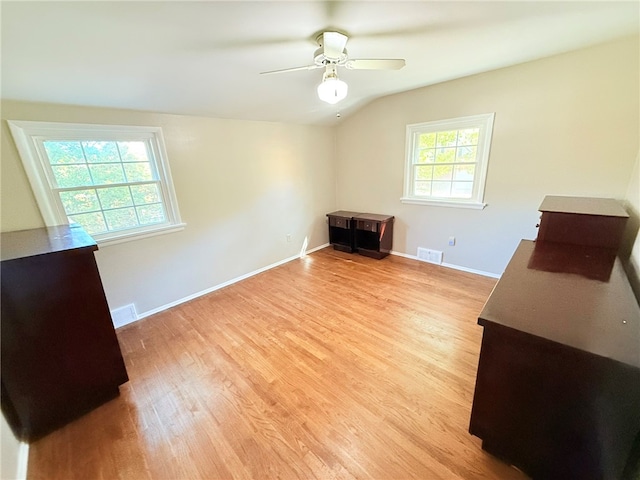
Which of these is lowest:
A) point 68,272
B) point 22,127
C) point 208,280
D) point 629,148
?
point 208,280

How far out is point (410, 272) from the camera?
355cm

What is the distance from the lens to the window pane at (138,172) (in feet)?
8.34

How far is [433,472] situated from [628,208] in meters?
2.63

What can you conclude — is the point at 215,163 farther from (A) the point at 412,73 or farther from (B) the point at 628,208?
(B) the point at 628,208

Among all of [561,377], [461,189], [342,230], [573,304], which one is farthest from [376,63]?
[342,230]

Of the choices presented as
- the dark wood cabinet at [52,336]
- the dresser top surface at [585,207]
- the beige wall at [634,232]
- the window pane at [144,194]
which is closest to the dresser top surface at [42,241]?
the dark wood cabinet at [52,336]

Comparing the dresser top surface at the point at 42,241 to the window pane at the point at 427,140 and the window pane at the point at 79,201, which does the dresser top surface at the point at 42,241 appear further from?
the window pane at the point at 427,140

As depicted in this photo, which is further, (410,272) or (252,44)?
(410,272)

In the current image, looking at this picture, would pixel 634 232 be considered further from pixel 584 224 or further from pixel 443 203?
pixel 443 203

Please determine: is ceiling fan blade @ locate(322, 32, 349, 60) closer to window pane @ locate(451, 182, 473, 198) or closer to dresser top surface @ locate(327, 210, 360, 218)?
window pane @ locate(451, 182, 473, 198)

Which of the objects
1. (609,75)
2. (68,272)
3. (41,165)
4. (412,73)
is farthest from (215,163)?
(609,75)

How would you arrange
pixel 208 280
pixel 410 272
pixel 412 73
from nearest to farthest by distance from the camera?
pixel 412 73 < pixel 208 280 < pixel 410 272

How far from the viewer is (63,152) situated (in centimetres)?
218

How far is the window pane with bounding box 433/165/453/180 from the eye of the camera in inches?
134
